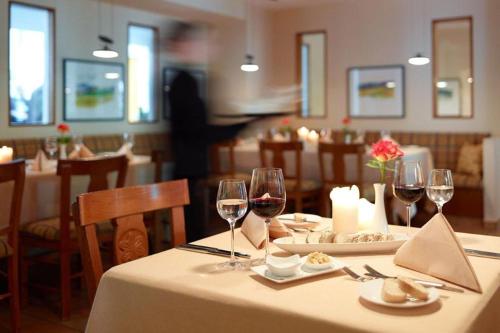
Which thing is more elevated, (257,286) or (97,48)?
(97,48)

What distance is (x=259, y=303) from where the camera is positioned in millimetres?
1147

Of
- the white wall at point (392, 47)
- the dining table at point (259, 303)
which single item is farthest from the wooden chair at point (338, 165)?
the dining table at point (259, 303)

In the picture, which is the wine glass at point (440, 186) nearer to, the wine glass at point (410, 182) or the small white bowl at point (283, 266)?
the wine glass at point (410, 182)

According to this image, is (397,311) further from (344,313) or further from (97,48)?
(97,48)

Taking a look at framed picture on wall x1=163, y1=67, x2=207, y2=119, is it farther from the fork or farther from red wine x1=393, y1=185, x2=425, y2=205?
the fork

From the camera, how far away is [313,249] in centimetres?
152

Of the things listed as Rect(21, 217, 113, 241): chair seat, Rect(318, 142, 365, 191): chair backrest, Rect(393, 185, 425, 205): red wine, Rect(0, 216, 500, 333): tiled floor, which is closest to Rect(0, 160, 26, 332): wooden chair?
Rect(0, 216, 500, 333): tiled floor

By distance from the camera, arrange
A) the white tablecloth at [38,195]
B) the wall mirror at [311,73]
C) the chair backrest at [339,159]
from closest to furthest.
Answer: the white tablecloth at [38,195] → the chair backrest at [339,159] → the wall mirror at [311,73]

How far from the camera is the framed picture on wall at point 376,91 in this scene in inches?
314

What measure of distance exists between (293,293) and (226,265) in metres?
0.29

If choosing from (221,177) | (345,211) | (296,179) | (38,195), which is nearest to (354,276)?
(345,211)

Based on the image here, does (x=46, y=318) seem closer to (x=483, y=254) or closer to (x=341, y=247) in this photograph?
(x=341, y=247)

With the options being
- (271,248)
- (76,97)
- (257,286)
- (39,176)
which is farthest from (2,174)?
(76,97)

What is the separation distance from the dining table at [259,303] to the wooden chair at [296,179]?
3.59 metres
